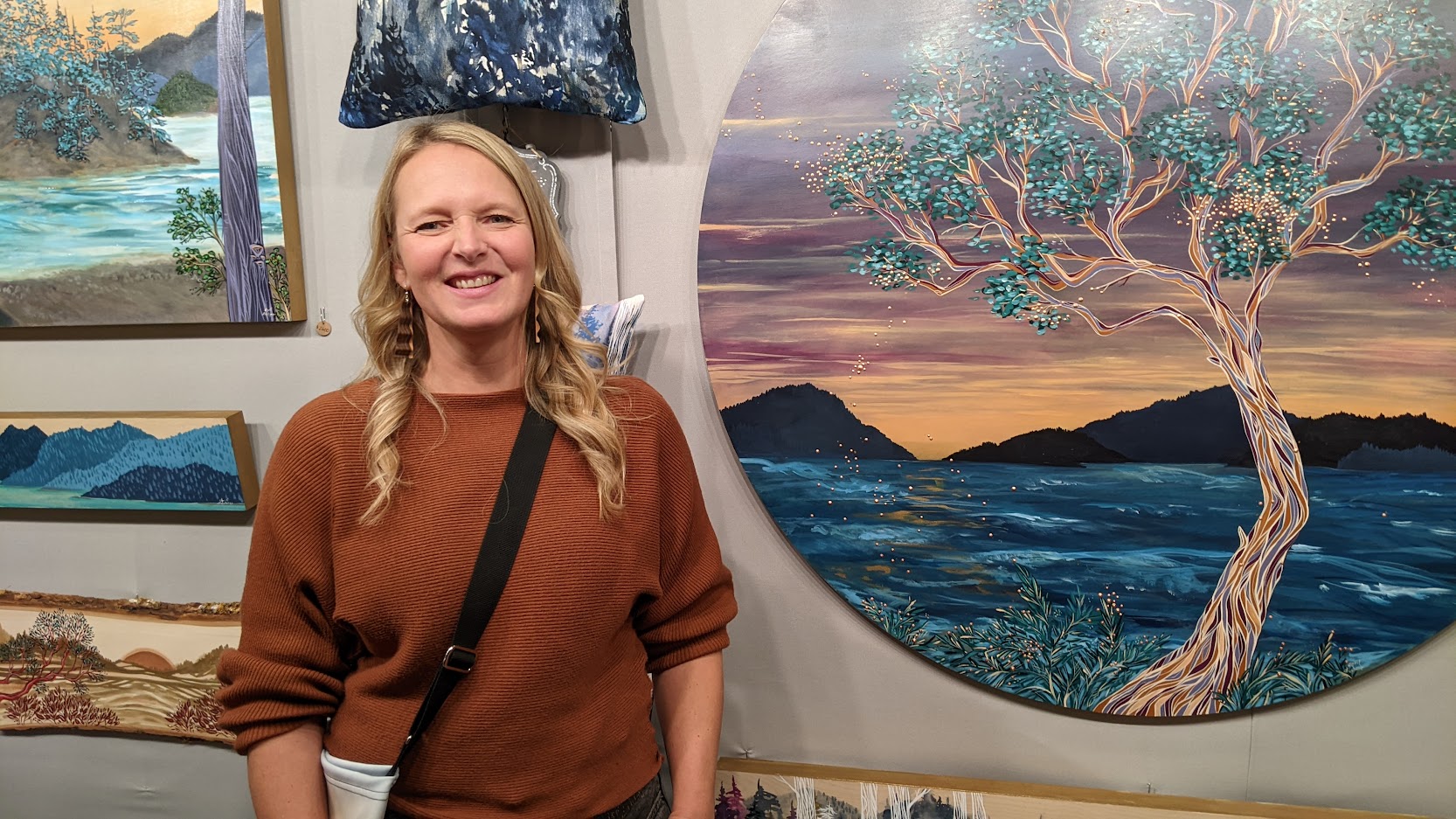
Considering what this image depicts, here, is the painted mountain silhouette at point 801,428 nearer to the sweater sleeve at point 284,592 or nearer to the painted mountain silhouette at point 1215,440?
the painted mountain silhouette at point 1215,440

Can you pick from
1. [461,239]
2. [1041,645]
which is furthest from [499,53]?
[1041,645]

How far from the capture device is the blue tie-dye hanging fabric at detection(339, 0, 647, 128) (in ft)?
3.76

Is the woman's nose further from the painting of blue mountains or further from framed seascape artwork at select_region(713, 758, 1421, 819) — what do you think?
framed seascape artwork at select_region(713, 758, 1421, 819)

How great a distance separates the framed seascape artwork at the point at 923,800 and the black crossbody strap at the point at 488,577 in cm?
59

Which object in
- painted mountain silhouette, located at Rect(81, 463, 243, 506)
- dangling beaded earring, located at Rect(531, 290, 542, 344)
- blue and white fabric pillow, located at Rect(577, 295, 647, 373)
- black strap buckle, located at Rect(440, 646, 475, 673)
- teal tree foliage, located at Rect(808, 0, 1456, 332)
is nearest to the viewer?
black strap buckle, located at Rect(440, 646, 475, 673)

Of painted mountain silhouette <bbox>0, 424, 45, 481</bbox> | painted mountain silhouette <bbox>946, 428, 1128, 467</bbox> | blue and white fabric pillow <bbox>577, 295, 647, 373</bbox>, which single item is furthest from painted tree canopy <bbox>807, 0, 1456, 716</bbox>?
painted mountain silhouette <bbox>0, 424, 45, 481</bbox>

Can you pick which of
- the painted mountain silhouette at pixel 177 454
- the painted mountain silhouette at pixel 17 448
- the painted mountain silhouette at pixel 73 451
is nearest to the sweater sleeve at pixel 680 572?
the painted mountain silhouette at pixel 177 454

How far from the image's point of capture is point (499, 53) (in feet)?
3.77

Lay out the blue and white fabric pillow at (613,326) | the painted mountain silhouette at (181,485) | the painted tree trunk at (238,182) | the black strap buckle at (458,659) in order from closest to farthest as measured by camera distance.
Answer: the black strap buckle at (458,659) → the blue and white fabric pillow at (613,326) → the painted tree trunk at (238,182) → the painted mountain silhouette at (181,485)

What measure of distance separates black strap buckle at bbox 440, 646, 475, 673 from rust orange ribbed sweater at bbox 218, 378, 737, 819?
0.02 meters

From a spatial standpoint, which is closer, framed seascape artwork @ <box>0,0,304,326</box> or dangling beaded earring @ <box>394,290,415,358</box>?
dangling beaded earring @ <box>394,290,415,358</box>

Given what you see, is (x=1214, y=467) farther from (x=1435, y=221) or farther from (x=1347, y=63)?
(x=1347, y=63)

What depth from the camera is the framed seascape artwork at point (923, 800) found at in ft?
4.30

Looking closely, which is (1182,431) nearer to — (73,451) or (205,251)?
(205,251)
